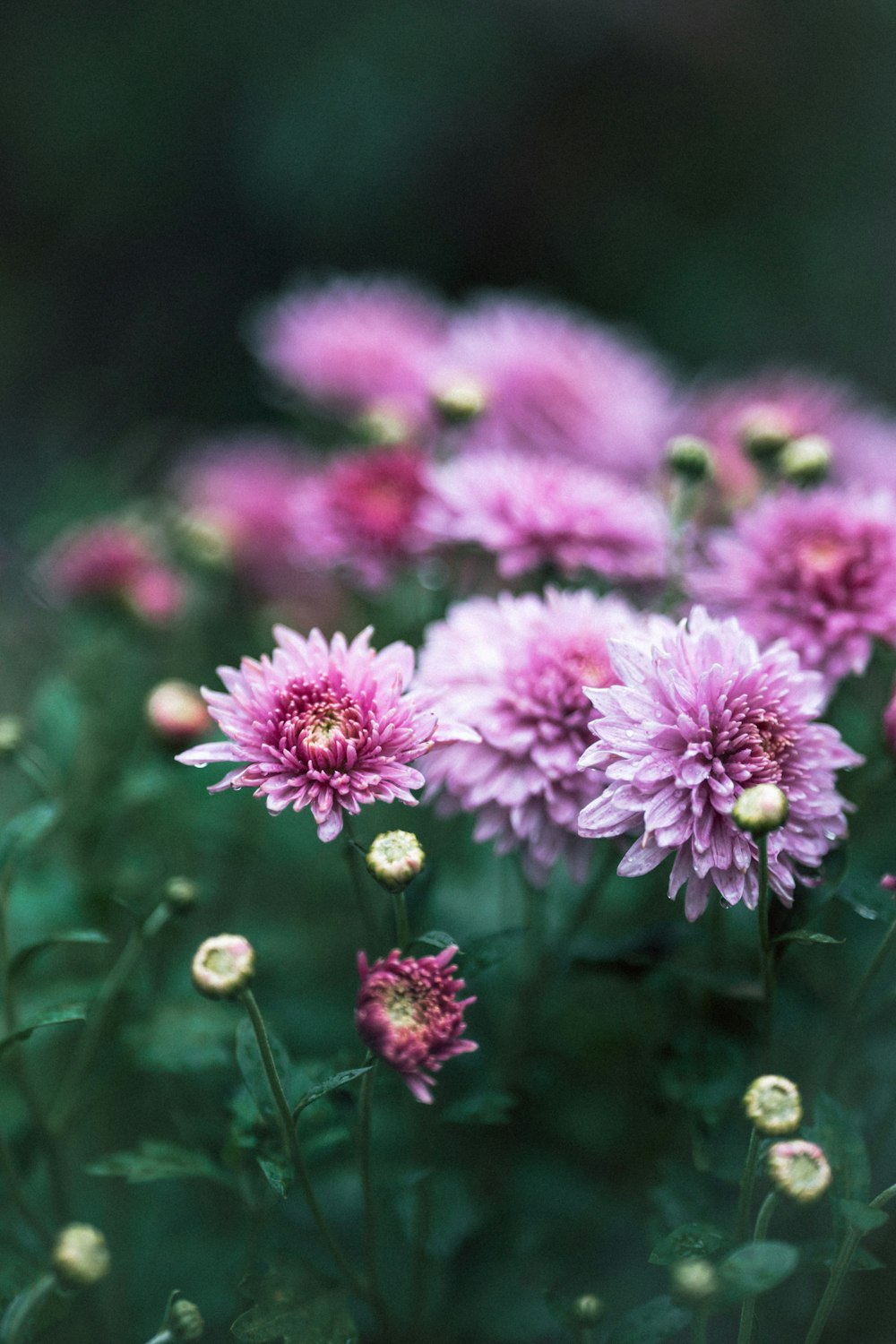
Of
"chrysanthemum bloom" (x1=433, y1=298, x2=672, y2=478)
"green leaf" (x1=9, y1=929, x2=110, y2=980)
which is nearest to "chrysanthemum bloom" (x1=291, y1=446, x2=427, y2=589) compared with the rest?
"chrysanthemum bloom" (x1=433, y1=298, x2=672, y2=478)

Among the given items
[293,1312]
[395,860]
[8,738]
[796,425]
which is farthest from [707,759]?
[796,425]

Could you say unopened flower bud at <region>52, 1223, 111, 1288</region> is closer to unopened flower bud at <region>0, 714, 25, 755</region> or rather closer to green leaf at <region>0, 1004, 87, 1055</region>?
green leaf at <region>0, 1004, 87, 1055</region>

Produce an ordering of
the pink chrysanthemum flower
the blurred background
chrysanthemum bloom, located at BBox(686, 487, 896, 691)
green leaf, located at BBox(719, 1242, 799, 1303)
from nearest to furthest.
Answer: green leaf, located at BBox(719, 1242, 799, 1303) → chrysanthemum bloom, located at BBox(686, 487, 896, 691) → the pink chrysanthemum flower → the blurred background

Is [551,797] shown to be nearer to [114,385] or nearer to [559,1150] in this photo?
[559,1150]

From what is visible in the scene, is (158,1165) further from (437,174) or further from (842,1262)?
(437,174)

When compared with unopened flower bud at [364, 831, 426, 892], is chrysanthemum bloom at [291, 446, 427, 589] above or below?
above
